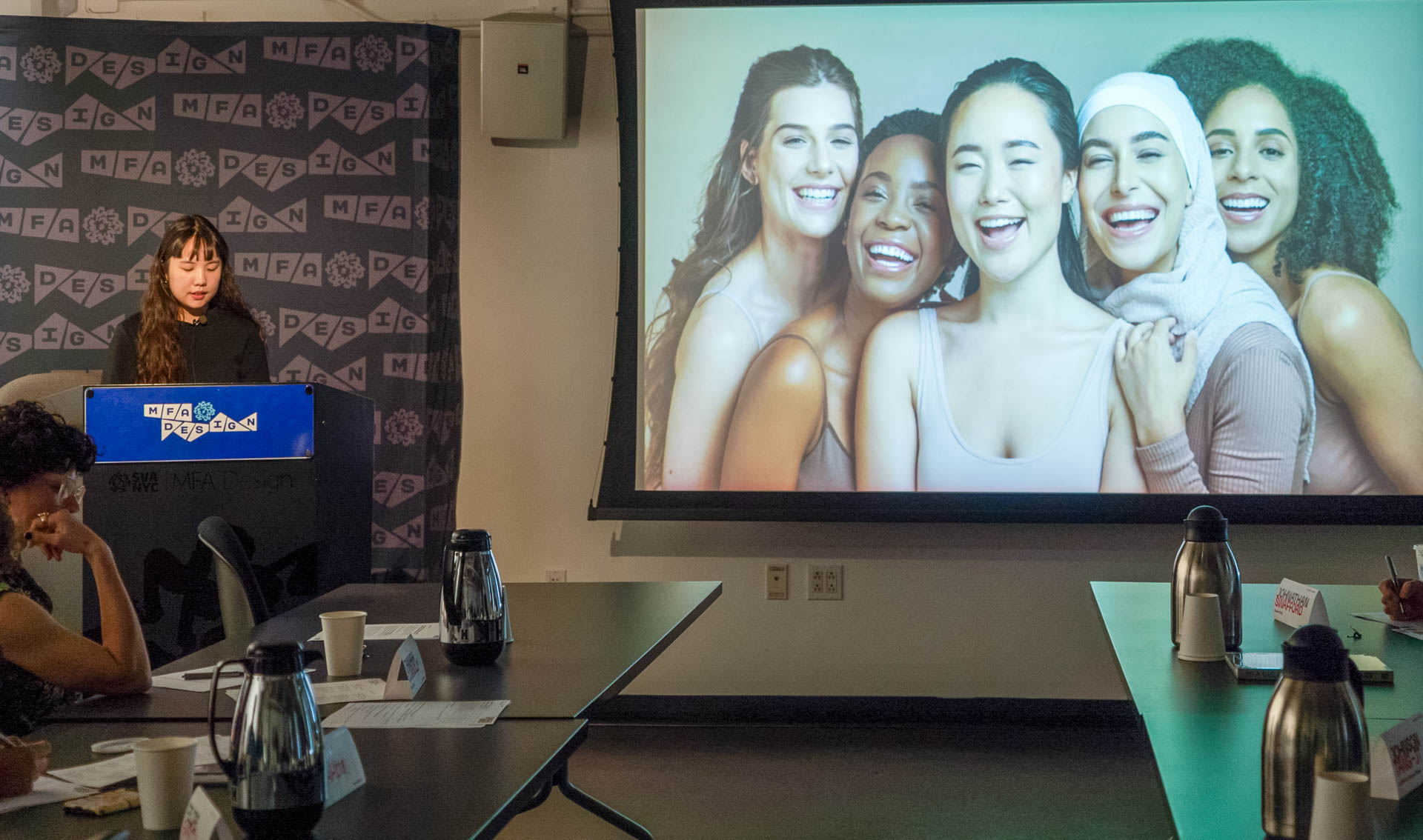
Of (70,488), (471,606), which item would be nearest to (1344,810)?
(471,606)

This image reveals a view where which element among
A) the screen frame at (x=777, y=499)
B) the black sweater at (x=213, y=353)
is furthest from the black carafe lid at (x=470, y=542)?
the screen frame at (x=777, y=499)

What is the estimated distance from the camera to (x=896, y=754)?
12.1 ft

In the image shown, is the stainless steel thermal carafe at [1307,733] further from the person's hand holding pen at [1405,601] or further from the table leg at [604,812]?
the table leg at [604,812]

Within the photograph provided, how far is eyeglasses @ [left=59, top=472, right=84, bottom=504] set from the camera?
1944mm

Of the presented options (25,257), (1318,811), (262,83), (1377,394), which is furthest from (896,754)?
(25,257)

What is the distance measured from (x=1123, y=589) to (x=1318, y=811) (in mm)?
1845

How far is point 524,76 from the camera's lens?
4.11 m

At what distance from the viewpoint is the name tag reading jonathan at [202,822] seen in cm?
100

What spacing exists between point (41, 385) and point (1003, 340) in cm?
317

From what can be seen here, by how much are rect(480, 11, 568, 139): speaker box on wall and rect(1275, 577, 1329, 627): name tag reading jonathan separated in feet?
9.27

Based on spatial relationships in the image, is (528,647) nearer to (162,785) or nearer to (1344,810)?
(162,785)

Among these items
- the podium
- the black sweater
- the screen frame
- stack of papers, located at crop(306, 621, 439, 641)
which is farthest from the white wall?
stack of papers, located at crop(306, 621, 439, 641)

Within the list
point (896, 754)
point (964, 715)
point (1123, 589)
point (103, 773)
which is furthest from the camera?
point (964, 715)

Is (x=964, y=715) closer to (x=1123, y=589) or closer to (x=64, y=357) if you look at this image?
(x=1123, y=589)
